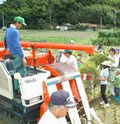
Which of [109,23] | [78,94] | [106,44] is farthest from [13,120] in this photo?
[109,23]

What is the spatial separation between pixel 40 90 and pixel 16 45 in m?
0.97

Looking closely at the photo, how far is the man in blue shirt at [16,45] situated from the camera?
179 inches

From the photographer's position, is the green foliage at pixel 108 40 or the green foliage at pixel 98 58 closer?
the green foliage at pixel 98 58

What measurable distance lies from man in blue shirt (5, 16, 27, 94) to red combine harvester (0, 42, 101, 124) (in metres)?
0.16

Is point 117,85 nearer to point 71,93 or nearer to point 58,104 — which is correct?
point 71,93

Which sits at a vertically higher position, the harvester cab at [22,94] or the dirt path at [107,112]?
the harvester cab at [22,94]

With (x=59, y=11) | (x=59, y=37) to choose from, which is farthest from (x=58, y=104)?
(x=59, y=11)

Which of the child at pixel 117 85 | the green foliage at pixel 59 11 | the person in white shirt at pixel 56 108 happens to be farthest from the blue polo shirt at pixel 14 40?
the green foliage at pixel 59 11

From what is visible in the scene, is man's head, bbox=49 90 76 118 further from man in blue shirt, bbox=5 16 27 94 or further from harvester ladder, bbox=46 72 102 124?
man in blue shirt, bbox=5 16 27 94

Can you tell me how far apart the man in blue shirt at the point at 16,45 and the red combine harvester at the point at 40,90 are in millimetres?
161

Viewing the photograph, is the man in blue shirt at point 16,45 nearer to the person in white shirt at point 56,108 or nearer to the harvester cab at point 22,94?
the harvester cab at point 22,94

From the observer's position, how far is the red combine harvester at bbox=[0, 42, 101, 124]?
412 centimetres

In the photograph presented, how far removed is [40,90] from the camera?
4246 millimetres

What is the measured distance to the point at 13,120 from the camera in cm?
460
